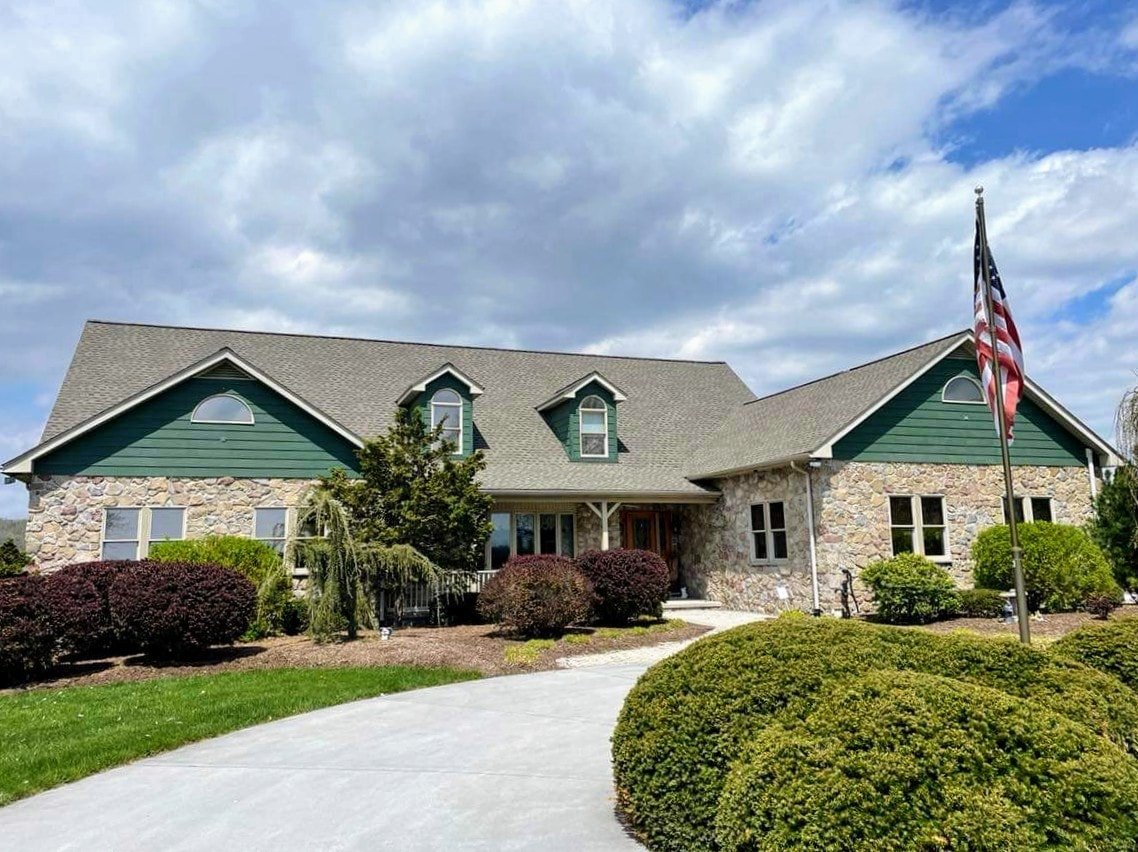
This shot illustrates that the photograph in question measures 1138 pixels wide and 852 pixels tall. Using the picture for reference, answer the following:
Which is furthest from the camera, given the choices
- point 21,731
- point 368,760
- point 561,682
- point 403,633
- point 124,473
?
point 124,473

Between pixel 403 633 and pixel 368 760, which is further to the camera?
pixel 403 633

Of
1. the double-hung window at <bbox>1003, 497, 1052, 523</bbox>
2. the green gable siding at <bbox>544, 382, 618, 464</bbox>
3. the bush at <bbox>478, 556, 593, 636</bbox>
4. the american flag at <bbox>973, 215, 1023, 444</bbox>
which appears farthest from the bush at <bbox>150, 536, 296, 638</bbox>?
the double-hung window at <bbox>1003, 497, 1052, 523</bbox>

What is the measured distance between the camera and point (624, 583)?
1570cm

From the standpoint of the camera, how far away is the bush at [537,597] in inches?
552

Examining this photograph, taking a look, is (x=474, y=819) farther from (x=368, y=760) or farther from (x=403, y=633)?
(x=403, y=633)

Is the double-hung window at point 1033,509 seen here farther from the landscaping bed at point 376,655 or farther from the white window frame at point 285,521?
the white window frame at point 285,521

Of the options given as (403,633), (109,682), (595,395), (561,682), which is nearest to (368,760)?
(561,682)

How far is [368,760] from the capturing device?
6.79 meters

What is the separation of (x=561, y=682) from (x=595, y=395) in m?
12.0

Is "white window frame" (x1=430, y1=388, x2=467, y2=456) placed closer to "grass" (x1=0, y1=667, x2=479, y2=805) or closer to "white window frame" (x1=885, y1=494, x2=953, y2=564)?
"grass" (x1=0, y1=667, x2=479, y2=805)

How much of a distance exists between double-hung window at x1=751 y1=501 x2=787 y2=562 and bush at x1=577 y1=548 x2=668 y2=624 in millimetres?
3732

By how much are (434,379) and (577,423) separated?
4.06 metres

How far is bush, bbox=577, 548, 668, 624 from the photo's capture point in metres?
15.7

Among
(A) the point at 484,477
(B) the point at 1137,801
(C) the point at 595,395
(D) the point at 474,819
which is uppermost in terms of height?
(C) the point at 595,395
